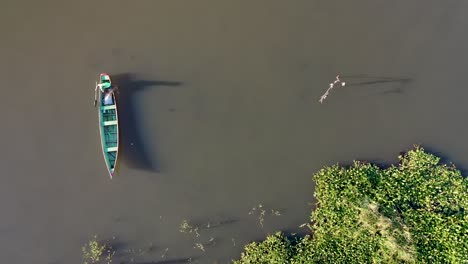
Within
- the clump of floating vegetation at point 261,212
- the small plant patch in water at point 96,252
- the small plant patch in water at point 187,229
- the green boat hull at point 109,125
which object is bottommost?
the small plant patch in water at point 96,252

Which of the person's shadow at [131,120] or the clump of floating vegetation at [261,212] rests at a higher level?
the person's shadow at [131,120]

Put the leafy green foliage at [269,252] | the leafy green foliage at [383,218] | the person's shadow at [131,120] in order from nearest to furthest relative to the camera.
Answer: the leafy green foliage at [383,218] → the leafy green foliage at [269,252] → the person's shadow at [131,120]

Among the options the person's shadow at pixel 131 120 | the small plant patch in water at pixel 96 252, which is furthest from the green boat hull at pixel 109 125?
the small plant patch in water at pixel 96 252

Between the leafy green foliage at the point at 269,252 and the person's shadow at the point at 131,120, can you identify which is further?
the person's shadow at the point at 131,120

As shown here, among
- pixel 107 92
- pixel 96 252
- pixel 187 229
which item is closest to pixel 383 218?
pixel 187 229

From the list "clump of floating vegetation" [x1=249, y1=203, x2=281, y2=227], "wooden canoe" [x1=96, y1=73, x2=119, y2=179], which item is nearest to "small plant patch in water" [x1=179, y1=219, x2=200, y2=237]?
"clump of floating vegetation" [x1=249, y1=203, x2=281, y2=227]

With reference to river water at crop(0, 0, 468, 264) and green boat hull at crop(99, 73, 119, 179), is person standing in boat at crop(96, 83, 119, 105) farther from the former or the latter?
river water at crop(0, 0, 468, 264)

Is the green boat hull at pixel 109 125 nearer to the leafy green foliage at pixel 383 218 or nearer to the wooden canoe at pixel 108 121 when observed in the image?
the wooden canoe at pixel 108 121

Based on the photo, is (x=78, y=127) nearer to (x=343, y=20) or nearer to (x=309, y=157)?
(x=309, y=157)
